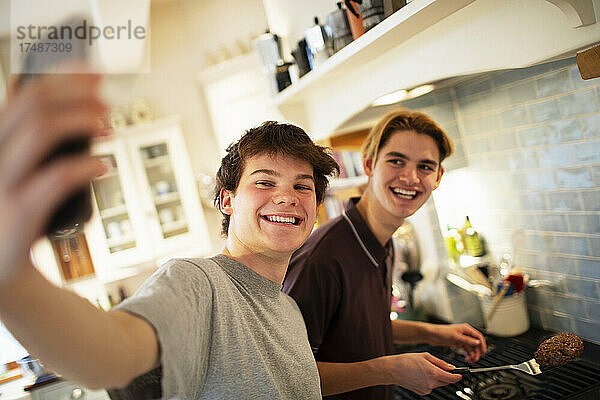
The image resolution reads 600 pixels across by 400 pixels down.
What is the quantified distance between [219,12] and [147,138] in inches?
50.1

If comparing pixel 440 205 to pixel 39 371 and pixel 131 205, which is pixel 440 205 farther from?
pixel 131 205

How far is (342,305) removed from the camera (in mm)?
1227

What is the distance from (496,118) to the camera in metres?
1.66

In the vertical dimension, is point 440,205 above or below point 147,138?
below

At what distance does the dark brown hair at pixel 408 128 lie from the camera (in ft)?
4.41

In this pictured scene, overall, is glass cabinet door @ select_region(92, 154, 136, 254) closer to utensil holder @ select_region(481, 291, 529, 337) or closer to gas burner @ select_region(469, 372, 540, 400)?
utensil holder @ select_region(481, 291, 529, 337)

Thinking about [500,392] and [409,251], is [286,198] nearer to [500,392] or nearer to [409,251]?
[500,392]

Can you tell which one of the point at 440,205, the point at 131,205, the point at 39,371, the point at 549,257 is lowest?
the point at 39,371

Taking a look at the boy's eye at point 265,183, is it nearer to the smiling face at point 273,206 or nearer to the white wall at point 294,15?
the smiling face at point 273,206

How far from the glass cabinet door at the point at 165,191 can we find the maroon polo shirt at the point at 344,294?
9.21 feet

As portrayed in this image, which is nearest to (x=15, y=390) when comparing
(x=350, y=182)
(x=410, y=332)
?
(x=350, y=182)

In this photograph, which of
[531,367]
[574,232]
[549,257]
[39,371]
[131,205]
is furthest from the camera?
[131,205]

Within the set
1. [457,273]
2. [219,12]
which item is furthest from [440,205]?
[219,12]

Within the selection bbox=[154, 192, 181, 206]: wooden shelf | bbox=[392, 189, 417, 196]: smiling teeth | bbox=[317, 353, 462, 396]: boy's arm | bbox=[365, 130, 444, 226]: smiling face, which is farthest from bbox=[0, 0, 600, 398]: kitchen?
bbox=[154, 192, 181, 206]: wooden shelf
